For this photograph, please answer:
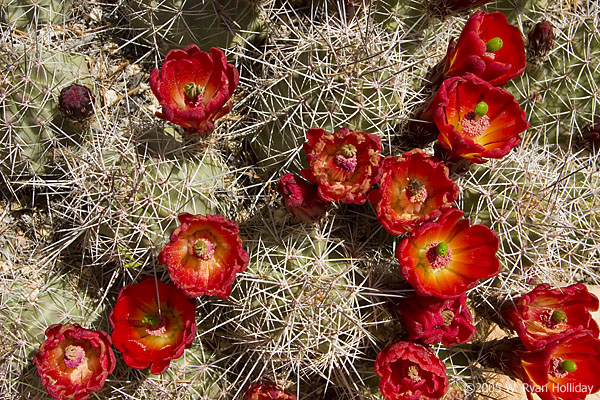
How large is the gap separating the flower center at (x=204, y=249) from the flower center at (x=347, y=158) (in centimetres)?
67

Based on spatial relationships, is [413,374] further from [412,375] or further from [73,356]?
[73,356]

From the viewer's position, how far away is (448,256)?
6.99 ft

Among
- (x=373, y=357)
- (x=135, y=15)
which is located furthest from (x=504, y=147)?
(x=135, y=15)

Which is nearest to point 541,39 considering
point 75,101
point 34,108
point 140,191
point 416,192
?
point 416,192

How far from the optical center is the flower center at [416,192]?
212 centimetres

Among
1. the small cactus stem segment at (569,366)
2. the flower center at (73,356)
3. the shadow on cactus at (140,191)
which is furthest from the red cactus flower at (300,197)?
the small cactus stem segment at (569,366)

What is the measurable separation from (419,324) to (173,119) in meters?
1.37

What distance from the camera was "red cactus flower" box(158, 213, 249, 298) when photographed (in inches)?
78.0

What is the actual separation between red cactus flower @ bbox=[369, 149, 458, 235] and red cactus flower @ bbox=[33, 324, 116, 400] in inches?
52.5

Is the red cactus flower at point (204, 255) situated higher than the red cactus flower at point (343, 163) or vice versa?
the red cactus flower at point (343, 163)

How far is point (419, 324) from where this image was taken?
2023 mm

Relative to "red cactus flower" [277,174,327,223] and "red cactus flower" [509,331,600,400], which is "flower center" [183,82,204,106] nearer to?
"red cactus flower" [277,174,327,223]

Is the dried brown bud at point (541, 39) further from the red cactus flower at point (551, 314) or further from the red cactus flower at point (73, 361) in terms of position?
the red cactus flower at point (73, 361)

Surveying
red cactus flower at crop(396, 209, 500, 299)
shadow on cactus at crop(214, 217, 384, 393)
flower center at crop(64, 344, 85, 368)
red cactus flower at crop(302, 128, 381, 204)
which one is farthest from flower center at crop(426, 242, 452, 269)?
flower center at crop(64, 344, 85, 368)
